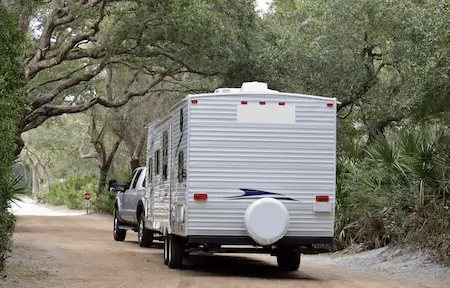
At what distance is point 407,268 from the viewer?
51.2ft

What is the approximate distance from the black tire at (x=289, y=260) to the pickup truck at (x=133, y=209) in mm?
5268

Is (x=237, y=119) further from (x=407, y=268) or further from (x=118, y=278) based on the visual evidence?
(x=407, y=268)

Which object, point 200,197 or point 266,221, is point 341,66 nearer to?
point 266,221

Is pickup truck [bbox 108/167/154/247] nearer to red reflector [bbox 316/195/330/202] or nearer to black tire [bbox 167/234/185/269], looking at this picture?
black tire [bbox 167/234/185/269]

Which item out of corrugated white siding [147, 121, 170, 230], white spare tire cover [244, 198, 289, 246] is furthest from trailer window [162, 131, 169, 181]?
white spare tire cover [244, 198, 289, 246]

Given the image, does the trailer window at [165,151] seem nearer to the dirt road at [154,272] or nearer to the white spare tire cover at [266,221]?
the dirt road at [154,272]

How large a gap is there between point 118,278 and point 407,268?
19.2ft

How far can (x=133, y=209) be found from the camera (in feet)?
69.7

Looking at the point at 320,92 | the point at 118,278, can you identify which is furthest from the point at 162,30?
the point at 118,278

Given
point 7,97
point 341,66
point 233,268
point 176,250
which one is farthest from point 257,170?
point 341,66

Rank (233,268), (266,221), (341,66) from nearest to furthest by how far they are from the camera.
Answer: (266,221)
(233,268)
(341,66)

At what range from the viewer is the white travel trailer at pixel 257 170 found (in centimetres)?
1320

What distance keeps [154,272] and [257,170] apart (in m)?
2.73

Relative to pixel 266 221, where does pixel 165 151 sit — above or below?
above
